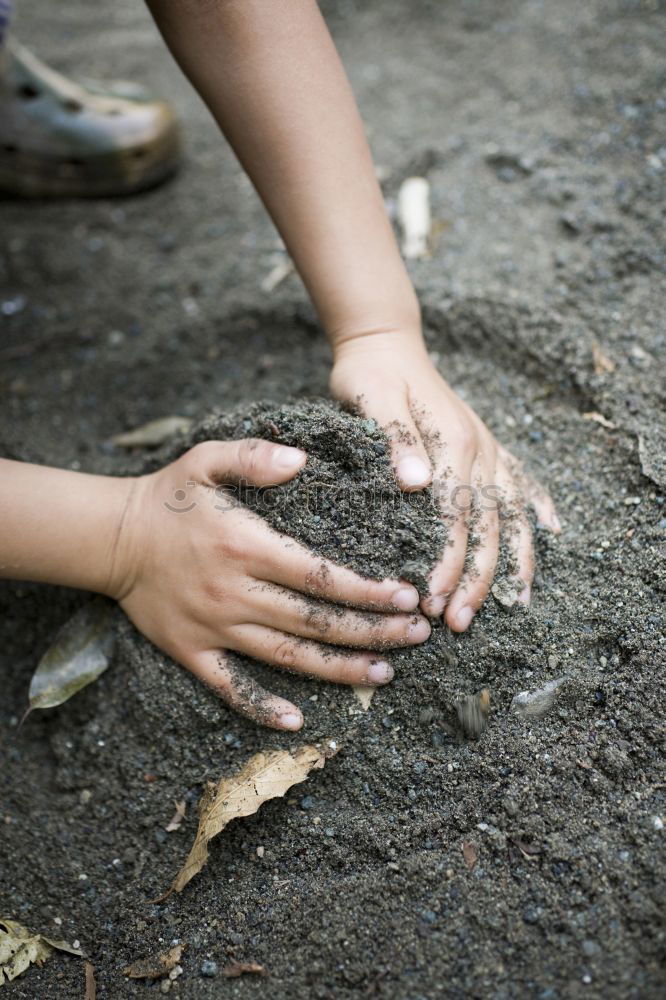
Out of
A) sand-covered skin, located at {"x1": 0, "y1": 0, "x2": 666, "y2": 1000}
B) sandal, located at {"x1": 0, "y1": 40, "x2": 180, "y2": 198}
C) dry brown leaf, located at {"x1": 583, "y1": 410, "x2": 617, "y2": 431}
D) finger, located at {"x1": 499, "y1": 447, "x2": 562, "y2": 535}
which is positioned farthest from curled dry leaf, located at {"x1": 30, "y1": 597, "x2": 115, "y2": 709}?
Result: sandal, located at {"x1": 0, "y1": 40, "x2": 180, "y2": 198}

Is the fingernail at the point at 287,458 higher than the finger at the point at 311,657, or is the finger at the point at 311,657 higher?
the fingernail at the point at 287,458

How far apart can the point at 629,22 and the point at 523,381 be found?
5.04 ft

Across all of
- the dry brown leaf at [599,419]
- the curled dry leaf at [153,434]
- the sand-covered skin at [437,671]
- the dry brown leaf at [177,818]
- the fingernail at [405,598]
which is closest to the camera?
the sand-covered skin at [437,671]

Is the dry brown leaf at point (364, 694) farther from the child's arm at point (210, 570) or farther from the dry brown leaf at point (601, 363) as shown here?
the dry brown leaf at point (601, 363)

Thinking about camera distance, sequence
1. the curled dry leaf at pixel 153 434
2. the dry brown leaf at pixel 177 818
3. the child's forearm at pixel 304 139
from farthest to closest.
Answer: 1. the curled dry leaf at pixel 153 434
2. the child's forearm at pixel 304 139
3. the dry brown leaf at pixel 177 818

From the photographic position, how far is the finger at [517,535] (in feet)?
4.96

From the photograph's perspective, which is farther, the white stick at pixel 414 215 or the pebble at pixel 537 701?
the white stick at pixel 414 215

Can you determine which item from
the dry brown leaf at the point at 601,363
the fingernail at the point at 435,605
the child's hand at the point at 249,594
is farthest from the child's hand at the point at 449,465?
the dry brown leaf at the point at 601,363

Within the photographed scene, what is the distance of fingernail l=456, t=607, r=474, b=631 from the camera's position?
1.42 meters

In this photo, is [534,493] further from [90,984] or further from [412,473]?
[90,984]

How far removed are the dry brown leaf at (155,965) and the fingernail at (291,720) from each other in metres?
0.40

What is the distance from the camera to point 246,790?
4.65ft

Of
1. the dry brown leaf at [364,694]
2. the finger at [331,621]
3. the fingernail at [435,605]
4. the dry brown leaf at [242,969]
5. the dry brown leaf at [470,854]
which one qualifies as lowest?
the dry brown leaf at [242,969]

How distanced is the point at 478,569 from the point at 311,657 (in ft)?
1.12
